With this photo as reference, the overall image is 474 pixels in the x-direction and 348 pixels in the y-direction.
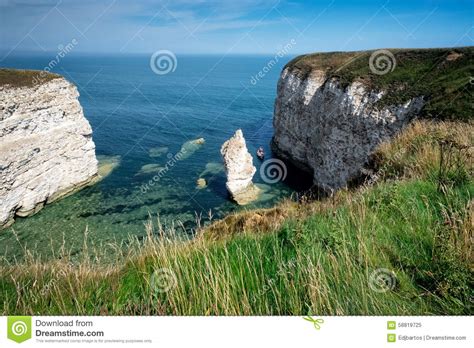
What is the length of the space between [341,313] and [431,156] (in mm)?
6286

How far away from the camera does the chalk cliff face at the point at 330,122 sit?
30625 mm

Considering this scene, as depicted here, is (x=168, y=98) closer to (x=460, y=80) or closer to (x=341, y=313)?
(x=460, y=80)

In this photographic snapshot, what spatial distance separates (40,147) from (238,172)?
21697mm

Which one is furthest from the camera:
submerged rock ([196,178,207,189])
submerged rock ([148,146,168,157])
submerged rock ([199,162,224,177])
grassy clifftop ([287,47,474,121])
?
submerged rock ([148,146,168,157])
